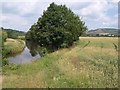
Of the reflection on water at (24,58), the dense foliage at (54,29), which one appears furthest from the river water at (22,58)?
the dense foliage at (54,29)

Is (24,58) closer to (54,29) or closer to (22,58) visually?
(22,58)

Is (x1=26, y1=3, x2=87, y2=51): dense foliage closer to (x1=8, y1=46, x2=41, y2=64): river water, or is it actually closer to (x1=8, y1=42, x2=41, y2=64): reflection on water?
(x1=8, y1=42, x2=41, y2=64): reflection on water

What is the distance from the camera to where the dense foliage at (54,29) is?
53594 millimetres

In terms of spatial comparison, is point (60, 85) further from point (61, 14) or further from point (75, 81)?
point (61, 14)

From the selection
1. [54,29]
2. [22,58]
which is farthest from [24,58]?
[54,29]

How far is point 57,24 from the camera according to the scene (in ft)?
180

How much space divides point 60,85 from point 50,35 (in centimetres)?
3976

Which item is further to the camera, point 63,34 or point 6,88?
point 63,34

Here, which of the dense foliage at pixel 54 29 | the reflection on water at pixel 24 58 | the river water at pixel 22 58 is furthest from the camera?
the dense foliage at pixel 54 29

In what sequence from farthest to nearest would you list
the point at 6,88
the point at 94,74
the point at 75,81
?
1. the point at 94,74
2. the point at 75,81
3. the point at 6,88

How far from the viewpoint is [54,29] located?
2108 inches

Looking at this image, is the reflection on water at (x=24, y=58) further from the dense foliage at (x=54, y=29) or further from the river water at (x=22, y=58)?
the dense foliage at (x=54, y=29)

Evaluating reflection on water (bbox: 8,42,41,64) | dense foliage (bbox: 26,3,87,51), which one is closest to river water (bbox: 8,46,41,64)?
reflection on water (bbox: 8,42,41,64)

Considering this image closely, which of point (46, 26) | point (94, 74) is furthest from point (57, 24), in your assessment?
point (94, 74)
